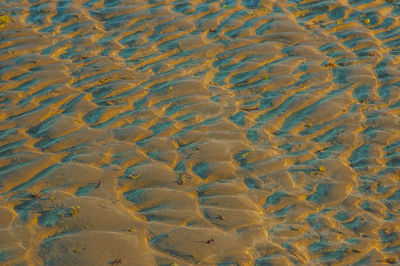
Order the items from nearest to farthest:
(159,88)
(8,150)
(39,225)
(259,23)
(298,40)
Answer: (39,225)
(8,150)
(159,88)
(298,40)
(259,23)

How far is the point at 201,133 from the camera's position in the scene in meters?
4.20

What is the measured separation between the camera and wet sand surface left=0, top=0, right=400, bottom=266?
3.13 meters

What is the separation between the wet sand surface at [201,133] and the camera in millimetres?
3129

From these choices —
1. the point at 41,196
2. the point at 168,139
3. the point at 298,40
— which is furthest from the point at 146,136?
the point at 298,40

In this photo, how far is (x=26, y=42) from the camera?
5863mm

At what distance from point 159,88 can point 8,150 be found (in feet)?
5.09

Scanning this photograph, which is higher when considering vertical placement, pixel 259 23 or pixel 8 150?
pixel 259 23

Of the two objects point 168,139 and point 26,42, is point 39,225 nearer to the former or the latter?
point 168,139

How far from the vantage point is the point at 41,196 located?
11.4ft

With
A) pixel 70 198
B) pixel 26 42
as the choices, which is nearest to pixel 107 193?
pixel 70 198

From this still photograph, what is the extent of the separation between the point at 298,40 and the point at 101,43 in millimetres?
2283

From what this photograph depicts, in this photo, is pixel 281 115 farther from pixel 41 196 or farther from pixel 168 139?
pixel 41 196

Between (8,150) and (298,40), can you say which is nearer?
(8,150)

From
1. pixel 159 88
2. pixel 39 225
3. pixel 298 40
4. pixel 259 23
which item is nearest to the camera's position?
pixel 39 225
